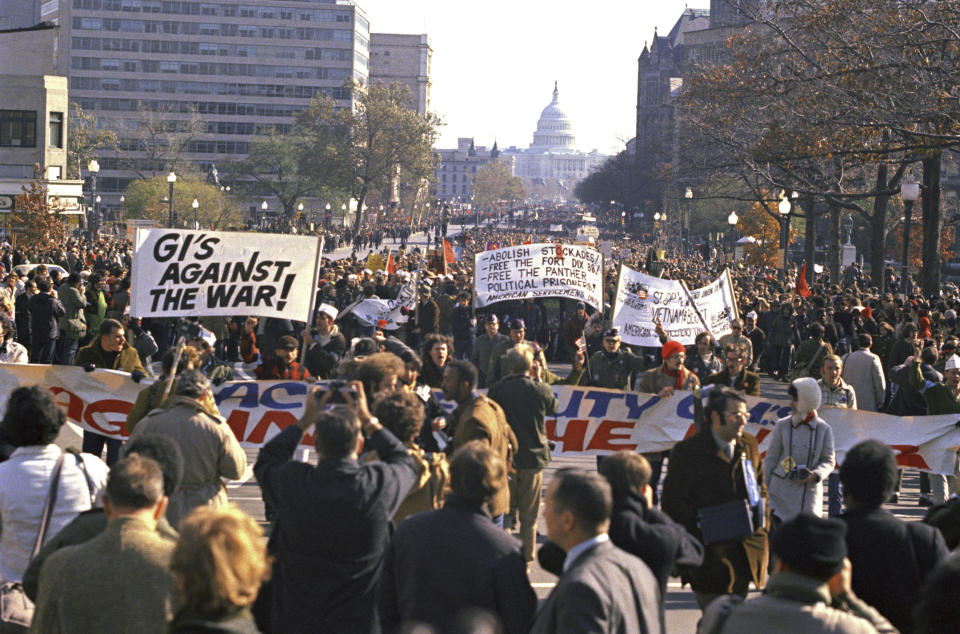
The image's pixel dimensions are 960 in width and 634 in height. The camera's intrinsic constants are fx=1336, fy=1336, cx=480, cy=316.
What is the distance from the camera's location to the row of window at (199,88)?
14175 centimetres

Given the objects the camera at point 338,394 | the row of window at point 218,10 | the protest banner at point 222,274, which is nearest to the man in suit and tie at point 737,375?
the protest banner at point 222,274

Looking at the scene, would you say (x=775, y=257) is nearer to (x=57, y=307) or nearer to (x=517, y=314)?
(x=517, y=314)

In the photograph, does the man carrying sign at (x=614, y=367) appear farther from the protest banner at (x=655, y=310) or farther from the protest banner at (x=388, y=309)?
the protest banner at (x=388, y=309)

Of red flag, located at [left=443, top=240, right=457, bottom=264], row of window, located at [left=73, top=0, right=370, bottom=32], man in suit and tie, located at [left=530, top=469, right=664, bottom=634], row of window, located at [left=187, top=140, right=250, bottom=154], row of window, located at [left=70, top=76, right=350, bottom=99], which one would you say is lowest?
man in suit and tie, located at [left=530, top=469, right=664, bottom=634]

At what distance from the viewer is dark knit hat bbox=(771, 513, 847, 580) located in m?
4.58

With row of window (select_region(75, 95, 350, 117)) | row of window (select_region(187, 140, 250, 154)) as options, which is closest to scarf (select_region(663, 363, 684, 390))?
row of window (select_region(75, 95, 350, 117))

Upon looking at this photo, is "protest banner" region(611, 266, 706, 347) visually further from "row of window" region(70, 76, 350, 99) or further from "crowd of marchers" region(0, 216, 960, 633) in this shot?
"row of window" region(70, 76, 350, 99)

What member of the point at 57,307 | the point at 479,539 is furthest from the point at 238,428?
the point at 57,307

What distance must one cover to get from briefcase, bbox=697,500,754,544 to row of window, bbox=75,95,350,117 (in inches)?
5312

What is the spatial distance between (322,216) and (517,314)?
109 metres

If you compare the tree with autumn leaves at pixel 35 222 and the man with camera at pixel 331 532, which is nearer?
the man with camera at pixel 331 532

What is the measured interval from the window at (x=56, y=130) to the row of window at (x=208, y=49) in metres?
82.8

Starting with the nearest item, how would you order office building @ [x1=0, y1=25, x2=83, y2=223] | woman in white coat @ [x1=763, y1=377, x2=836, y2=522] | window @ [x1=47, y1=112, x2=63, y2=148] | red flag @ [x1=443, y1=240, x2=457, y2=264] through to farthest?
woman in white coat @ [x1=763, y1=377, x2=836, y2=522] < red flag @ [x1=443, y1=240, x2=457, y2=264] < office building @ [x1=0, y1=25, x2=83, y2=223] < window @ [x1=47, y1=112, x2=63, y2=148]

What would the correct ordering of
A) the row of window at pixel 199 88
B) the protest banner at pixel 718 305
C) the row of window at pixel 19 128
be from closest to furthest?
1. the protest banner at pixel 718 305
2. the row of window at pixel 19 128
3. the row of window at pixel 199 88
